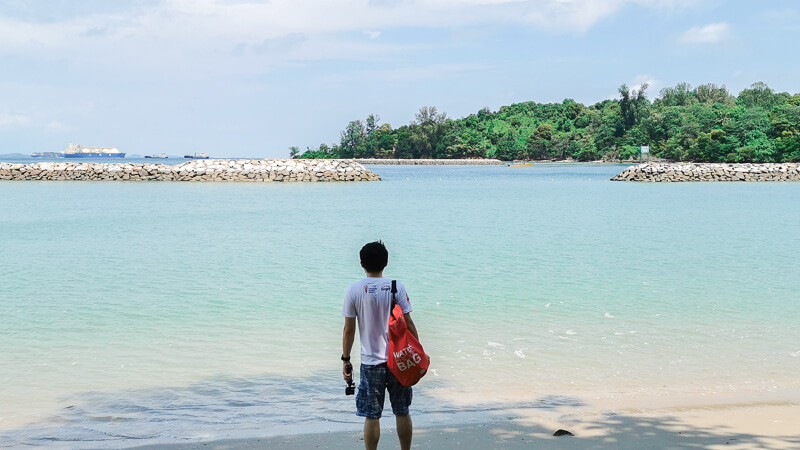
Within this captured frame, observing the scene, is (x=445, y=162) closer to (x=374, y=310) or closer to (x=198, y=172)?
(x=198, y=172)

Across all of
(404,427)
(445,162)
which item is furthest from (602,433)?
(445,162)

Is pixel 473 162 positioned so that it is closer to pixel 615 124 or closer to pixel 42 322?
pixel 615 124

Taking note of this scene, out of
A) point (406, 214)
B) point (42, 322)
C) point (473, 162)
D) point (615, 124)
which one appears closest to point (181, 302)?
point (42, 322)

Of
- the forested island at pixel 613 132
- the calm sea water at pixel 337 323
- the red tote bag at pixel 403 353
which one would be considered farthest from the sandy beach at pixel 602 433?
the forested island at pixel 613 132

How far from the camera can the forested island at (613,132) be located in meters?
83.9

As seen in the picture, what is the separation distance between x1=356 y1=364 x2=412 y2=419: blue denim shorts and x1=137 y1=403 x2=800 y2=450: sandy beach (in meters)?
0.89

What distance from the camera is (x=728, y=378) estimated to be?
7.31m

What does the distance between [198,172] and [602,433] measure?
6074 cm

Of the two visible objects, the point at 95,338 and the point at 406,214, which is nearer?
the point at 95,338

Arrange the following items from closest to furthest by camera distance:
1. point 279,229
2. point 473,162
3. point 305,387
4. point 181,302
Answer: point 305,387
point 181,302
point 279,229
point 473,162

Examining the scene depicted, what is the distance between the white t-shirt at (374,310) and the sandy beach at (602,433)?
3.71 ft

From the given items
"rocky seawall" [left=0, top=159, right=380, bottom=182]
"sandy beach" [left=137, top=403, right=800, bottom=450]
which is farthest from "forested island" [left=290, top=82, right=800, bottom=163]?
"sandy beach" [left=137, top=403, right=800, bottom=450]

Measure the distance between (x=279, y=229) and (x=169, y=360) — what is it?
52.1 ft

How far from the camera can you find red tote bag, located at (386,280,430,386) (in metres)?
4.27
